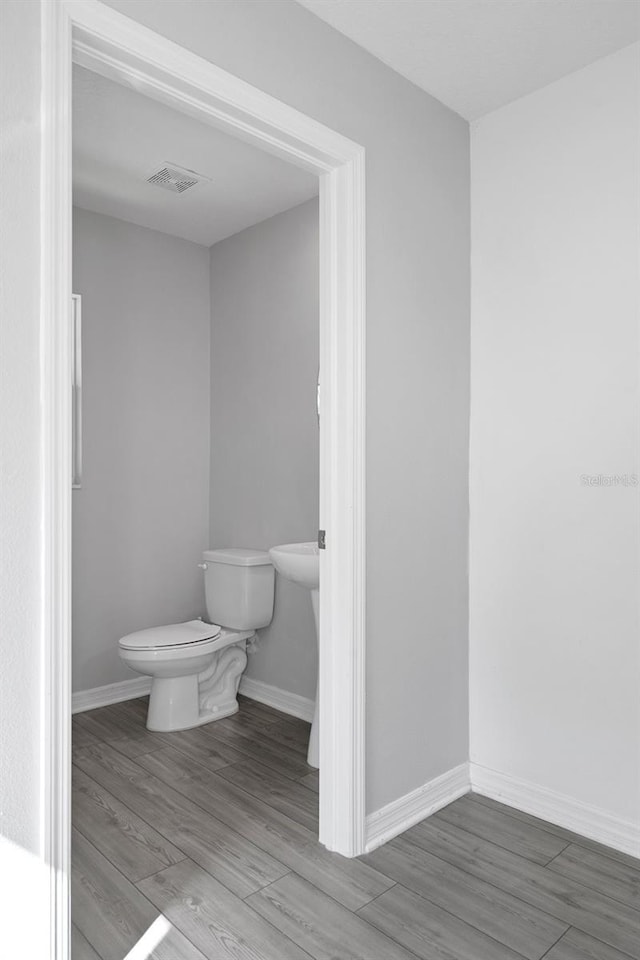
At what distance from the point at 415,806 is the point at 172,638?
134 centimetres

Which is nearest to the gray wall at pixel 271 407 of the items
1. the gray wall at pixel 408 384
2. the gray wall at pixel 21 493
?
the gray wall at pixel 408 384

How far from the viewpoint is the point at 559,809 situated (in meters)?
2.31

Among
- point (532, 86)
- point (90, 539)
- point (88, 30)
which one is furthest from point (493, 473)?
point (90, 539)

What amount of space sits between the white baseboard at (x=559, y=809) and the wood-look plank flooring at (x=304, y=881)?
41mm

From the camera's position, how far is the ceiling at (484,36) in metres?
1.96

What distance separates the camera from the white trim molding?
1404 millimetres

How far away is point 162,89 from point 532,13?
1.15 m

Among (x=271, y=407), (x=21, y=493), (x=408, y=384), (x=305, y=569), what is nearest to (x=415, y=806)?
(x=305, y=569)

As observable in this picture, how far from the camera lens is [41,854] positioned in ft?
4.59

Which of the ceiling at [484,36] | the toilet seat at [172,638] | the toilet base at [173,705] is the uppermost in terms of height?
the ceiling at [484,36]

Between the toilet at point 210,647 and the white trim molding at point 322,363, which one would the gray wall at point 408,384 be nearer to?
the white trim molding at point 322,363

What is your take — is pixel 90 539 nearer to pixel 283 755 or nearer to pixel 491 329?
pixel 283 755

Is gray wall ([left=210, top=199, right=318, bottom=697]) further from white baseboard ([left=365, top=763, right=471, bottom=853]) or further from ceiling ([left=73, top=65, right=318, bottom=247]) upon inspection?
white baseboard ([left=365, top=763, right=471, bottom=853])

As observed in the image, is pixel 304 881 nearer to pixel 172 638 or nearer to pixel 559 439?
pixel 172 638
